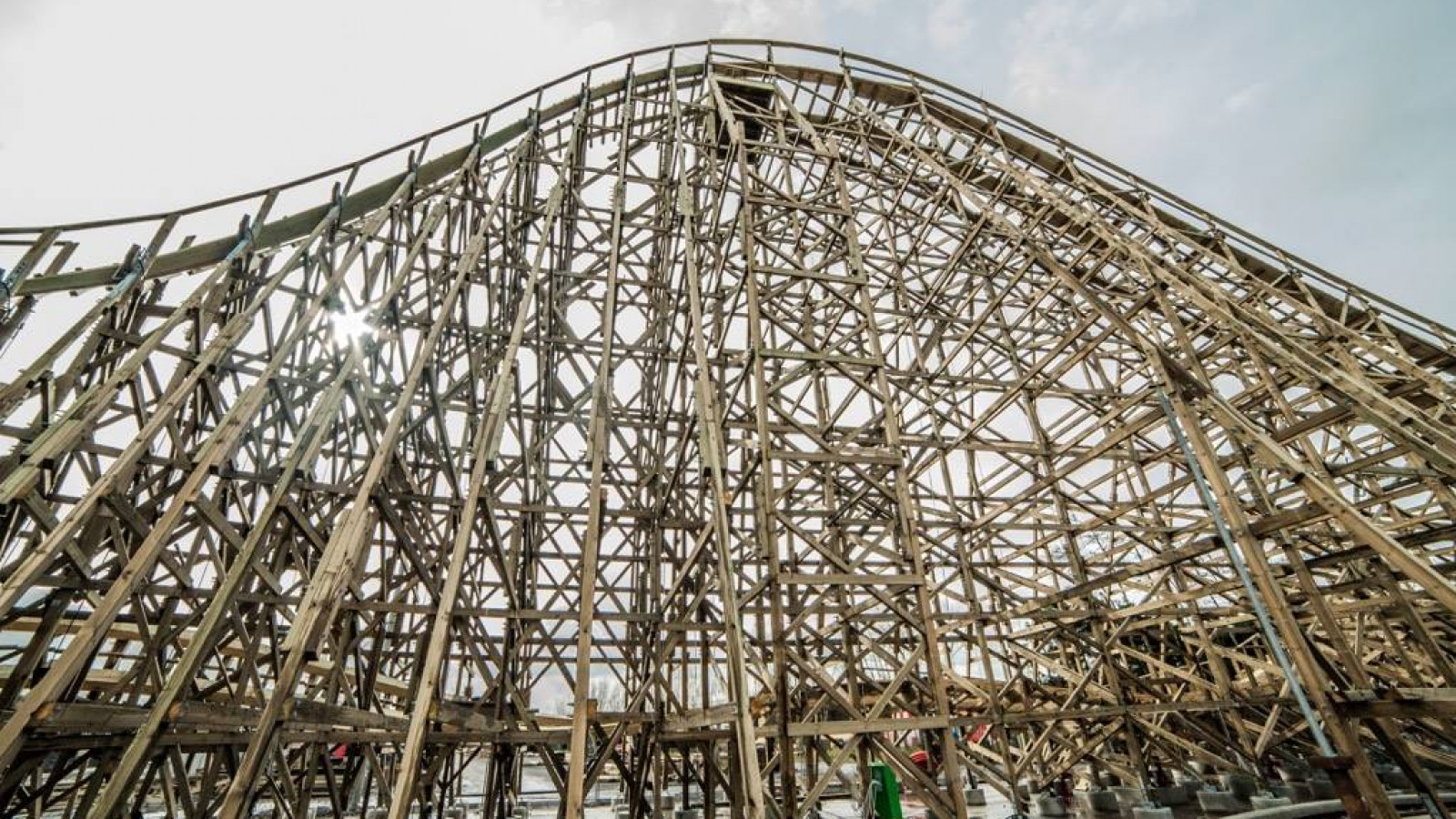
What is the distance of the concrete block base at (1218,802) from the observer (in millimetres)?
9000

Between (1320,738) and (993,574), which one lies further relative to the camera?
(993,574)

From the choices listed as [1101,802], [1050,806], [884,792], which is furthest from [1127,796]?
[884,792]

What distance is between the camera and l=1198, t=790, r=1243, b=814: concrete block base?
9.00m

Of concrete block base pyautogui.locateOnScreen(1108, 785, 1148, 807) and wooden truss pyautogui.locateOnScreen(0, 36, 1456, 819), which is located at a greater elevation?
wooden truss pyautogui.locateOnScreen(0, 36, 1456, 819)

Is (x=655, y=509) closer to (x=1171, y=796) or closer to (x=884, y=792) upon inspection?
(x=884, y=792)

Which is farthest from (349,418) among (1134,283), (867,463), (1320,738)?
(1134,283)

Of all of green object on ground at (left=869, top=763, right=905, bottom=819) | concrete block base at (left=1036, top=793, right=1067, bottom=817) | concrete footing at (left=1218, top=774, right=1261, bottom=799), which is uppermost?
green object on ground at (left=869, top=763, right=905, bottom=819)

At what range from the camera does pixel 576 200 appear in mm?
10672

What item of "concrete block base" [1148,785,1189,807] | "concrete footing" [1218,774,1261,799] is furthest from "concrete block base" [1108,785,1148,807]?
"concrete footing" [1218,774,1261,799]

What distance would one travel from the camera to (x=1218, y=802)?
9.09m

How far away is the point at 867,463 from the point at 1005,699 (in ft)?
24.1

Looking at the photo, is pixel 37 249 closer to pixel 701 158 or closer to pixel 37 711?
pixel 37 711

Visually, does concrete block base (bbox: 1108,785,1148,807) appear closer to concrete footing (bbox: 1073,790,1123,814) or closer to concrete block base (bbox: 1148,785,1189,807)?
concrete footing (bbox: 1073,790,1123,814)

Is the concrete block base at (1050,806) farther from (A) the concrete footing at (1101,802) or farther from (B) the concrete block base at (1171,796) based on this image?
(B) the concrete block base at (1171,796)
